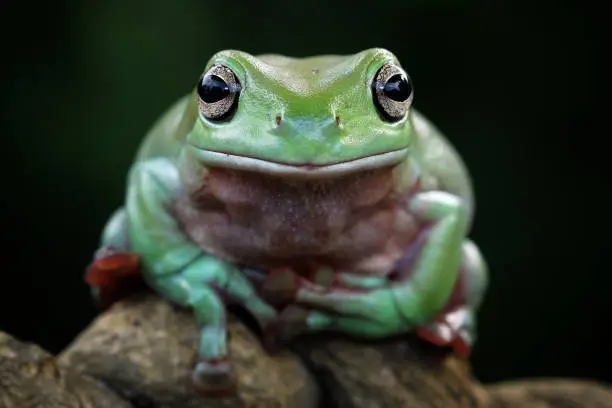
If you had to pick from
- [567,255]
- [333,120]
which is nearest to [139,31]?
[333,120]

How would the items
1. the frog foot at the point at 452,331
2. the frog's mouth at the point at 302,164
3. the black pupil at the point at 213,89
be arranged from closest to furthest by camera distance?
1. the frog's mouth at the point at 302,164
2. the black pupil at the point at 213,89
3. the frog foot at the point at 452,331

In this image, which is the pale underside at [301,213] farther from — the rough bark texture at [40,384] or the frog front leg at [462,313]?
the rough bark texture at [40,384]

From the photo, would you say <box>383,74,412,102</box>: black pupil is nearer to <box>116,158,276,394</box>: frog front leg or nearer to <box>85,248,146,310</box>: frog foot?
<box>116,158,276,394</box>: frog front leg

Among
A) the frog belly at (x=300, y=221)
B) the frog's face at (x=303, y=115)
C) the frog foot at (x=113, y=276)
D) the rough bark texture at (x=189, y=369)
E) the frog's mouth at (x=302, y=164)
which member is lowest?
the rough bark texture at (x=189, y=369)

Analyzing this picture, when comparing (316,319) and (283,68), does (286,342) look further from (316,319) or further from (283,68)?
(283,68)

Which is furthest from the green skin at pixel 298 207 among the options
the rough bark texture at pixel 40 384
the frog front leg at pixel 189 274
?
the rough bark texture at pixel 40 384

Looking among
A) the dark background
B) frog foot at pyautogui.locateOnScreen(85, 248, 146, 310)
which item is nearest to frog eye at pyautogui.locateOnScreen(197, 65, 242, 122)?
frog foot at pyautogui.locateOnScreen(85, 248, 146, 310)
